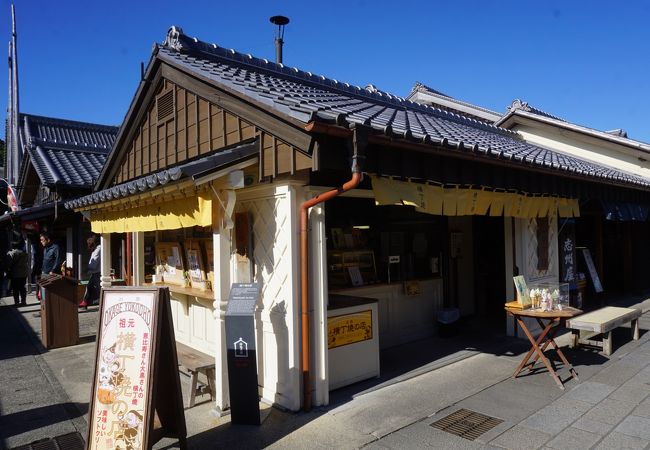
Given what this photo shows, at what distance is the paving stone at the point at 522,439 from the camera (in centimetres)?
412

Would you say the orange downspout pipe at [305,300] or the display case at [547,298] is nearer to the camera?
the orange downspout pipe at [305,300]

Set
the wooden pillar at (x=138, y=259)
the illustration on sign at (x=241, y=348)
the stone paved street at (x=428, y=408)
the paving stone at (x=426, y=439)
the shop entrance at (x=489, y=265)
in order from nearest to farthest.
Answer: the paving stone at (x=426, y=439)
the stone paved street at (x=428, y=408)
the illustration on sign at (x=241, y=348)
the wooden pillar at (x=138, y=259)
the shop entrance at (x=489, y=265)

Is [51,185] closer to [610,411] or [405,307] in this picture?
[405,307]

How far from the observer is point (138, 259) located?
8.38 metres

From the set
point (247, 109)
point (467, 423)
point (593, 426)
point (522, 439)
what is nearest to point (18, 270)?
point (247, 109)

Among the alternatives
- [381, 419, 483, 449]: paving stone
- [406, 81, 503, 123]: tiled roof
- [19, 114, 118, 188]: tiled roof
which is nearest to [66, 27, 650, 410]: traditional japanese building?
[381, 419, 483, 449]: paving stone

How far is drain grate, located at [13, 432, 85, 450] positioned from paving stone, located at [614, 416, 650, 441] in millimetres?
5268

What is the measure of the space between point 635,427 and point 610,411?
403 millimetres

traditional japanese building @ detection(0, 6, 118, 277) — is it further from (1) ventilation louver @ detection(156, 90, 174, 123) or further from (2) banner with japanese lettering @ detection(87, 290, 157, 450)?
(2) banner with japanese lettering @ detection(87, 290, 157, 450)

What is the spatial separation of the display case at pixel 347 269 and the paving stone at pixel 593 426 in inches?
142

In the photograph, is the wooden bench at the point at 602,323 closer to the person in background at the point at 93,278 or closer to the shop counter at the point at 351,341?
the shop counter at the point at 351,341

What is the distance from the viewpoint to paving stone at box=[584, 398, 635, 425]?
4656mm

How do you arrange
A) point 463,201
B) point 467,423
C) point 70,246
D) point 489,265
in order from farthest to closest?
point 70,246, point 489,265, point 463,201, point 467,423

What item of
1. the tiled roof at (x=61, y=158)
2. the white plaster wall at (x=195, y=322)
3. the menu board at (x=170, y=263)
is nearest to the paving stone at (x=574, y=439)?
the white plaster wall at (x=195, y=322)
